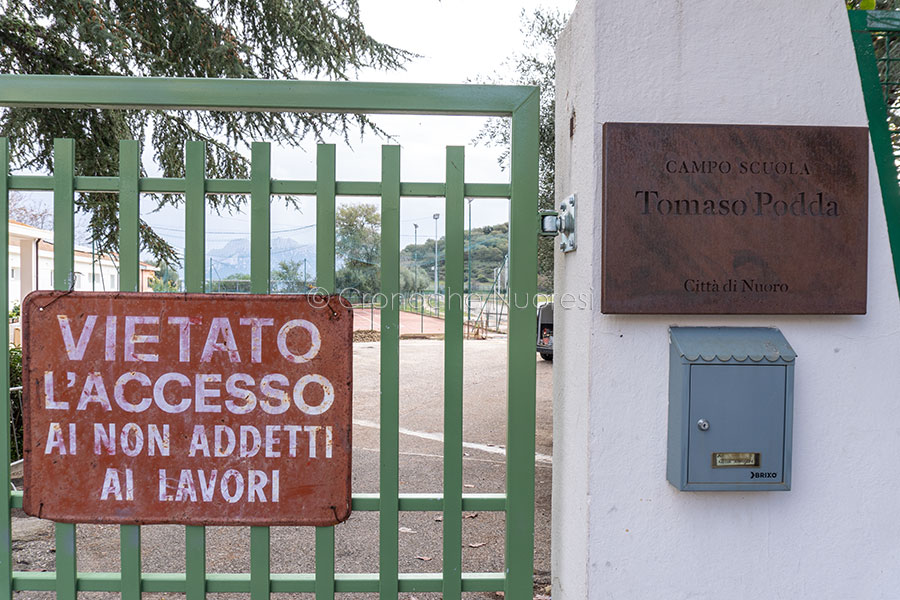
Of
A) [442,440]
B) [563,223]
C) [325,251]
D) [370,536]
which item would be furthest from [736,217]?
[442,440]

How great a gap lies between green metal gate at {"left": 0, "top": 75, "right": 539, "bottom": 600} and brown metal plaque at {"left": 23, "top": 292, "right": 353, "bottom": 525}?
8 cm

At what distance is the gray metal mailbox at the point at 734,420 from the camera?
5.07ft

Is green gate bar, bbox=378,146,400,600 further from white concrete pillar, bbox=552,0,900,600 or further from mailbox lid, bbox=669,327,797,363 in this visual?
mailbox lid, bbox=669,327,797,363

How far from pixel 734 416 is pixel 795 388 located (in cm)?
25

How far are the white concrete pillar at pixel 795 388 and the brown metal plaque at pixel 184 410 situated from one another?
84cm

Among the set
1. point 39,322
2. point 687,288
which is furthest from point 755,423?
point 39,322

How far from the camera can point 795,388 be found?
64.3 inches

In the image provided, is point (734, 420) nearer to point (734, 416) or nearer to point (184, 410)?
point (734, 416)

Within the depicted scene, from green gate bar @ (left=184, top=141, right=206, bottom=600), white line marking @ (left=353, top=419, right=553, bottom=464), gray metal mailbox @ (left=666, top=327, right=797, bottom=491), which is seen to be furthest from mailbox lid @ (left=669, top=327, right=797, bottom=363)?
white line marking @ (left=353, top=419, right=553, bottom=464)

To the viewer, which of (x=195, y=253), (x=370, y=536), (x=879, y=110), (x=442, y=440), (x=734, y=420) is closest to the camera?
(x=734, y=420)

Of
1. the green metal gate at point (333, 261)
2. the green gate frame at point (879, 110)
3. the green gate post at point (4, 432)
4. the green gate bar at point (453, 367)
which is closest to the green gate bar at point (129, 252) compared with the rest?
the green metal gate at point (333, 261)

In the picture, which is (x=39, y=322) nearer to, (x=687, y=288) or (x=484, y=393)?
(x=687, y=288)

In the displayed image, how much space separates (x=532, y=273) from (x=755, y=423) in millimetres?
773

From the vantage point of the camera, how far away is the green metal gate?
1.78 metres
